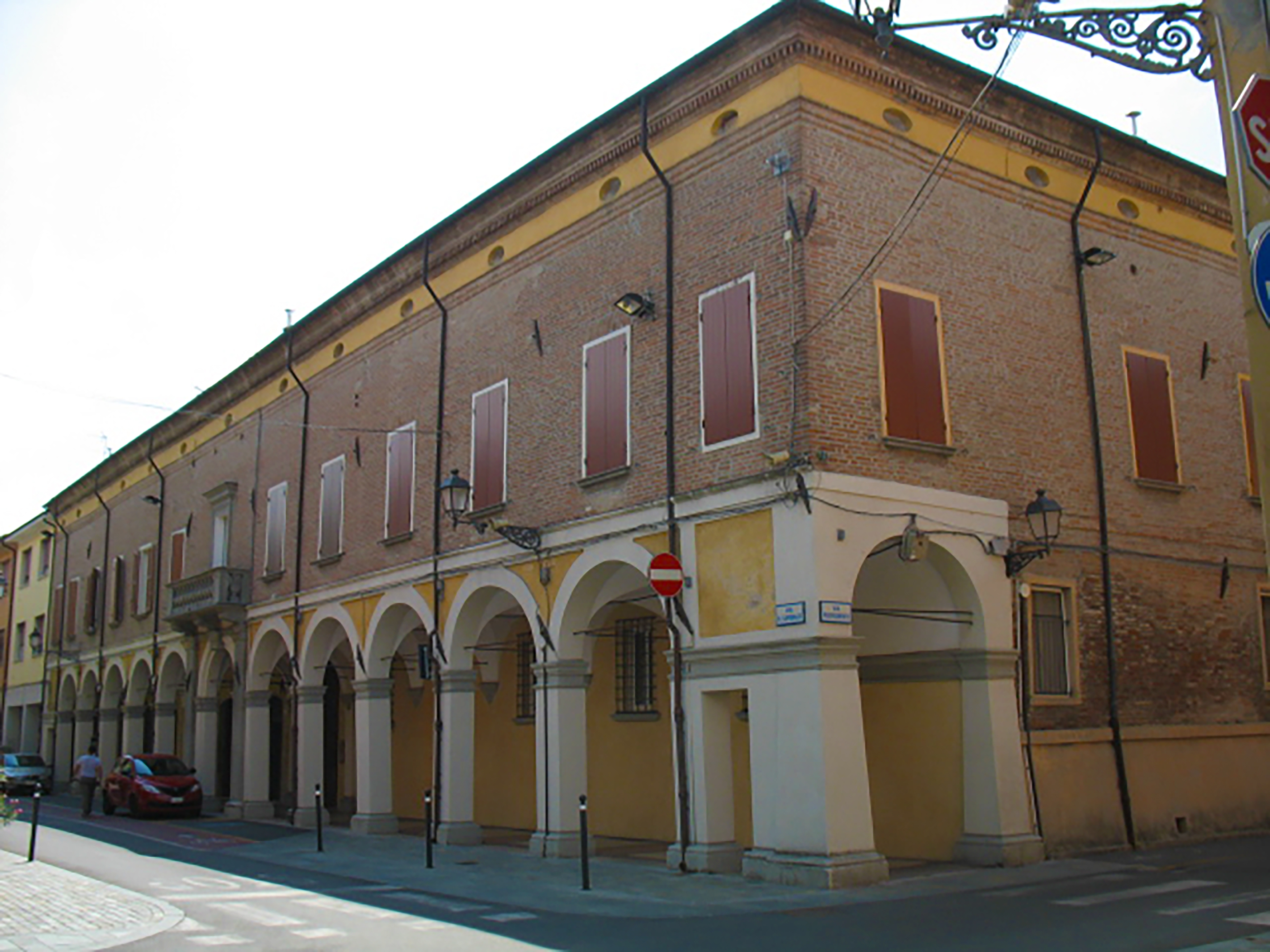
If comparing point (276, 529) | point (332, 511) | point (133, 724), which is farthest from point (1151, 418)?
point (133, 724)

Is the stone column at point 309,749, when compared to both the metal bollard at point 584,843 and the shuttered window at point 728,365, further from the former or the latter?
the shuttered window at point 728,365

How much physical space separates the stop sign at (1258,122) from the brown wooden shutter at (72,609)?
134 feet

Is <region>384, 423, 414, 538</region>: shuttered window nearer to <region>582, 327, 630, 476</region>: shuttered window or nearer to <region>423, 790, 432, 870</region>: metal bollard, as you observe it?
<region>582, 327, 630, 476</region>: shuttered window

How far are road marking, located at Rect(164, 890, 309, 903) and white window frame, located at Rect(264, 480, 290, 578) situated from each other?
12952 millimetres

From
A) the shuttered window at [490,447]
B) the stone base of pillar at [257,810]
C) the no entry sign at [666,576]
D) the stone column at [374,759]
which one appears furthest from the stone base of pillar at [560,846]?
the stone base of pillar at [257,810]

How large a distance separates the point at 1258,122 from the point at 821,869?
848 cm

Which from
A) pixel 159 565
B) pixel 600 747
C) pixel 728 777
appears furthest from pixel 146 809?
pixel 728 777

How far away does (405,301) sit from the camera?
22.0 meters

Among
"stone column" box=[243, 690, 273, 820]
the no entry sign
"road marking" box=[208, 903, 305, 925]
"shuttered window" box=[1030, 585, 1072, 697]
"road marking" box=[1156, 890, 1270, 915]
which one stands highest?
the no entry sign

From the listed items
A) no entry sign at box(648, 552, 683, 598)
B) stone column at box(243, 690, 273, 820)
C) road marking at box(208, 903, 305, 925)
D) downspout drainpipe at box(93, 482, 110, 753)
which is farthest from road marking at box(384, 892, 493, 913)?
downspout drainpipe at box(93, 482, 110, 753)

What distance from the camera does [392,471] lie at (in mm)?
21625

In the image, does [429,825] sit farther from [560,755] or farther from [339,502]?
[339,502]

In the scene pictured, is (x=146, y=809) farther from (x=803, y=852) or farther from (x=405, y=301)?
(x=803, y=852)

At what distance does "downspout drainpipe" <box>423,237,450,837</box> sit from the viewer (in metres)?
19.6
